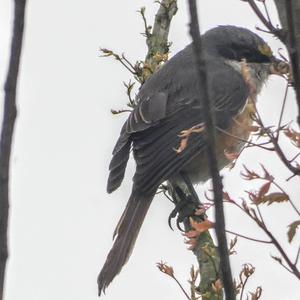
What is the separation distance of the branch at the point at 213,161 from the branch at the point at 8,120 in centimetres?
32

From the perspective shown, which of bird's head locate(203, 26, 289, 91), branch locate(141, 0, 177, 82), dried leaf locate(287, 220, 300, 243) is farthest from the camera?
bird's head locate(203, 26, 289, 91)

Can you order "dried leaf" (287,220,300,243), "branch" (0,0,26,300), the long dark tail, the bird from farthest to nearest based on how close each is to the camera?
the bird → the long dark tail → "dried leaf" (287,220,300,243) → "branch" (0,0,26,300)

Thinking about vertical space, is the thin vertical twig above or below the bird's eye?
below

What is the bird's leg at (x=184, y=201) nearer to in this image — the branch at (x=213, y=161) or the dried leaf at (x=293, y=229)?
the dried leaf at (x=293, y=229)

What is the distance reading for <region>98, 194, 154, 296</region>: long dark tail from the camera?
4.34 meters

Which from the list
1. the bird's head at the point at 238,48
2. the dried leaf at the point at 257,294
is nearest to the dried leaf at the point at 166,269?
the dried leaf at the point at 257,294

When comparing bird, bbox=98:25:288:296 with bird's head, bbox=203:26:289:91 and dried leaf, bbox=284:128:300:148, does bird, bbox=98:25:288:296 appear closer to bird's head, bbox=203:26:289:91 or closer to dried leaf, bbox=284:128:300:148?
bird's head, bbox=203:26:289:91

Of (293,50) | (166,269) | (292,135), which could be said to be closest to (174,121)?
(166,269)

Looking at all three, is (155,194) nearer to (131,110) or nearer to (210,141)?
(131,110)

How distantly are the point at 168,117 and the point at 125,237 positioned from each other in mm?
961

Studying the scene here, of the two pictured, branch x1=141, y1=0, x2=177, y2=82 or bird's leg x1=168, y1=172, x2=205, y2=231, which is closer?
bird's leg x1=168, y1=172, x2=205, y2=231

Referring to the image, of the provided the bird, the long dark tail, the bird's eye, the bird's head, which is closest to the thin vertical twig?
the long dark tail

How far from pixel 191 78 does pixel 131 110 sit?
18.7 inches

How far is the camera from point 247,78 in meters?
2.28
